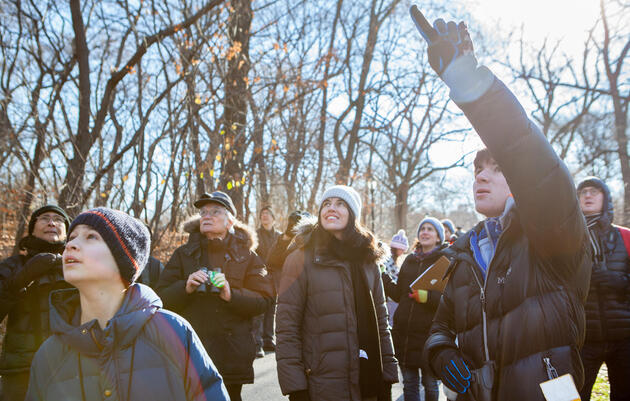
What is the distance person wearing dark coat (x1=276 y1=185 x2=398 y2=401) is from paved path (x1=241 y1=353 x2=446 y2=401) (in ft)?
8.34

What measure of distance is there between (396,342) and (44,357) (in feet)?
11.6

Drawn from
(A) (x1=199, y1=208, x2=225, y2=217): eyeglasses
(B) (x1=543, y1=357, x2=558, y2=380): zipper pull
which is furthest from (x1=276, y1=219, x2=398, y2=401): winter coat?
Result: (B) (x1=543, y1=357, x2=558, y2=380): zipper pull

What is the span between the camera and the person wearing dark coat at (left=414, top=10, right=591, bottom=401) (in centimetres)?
155

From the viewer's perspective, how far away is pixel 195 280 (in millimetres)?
3469

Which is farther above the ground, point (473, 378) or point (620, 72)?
point (620, 72)

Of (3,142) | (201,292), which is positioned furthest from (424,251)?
(3,142)

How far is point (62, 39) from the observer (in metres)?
11.7

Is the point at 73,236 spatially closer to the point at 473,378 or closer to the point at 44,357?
the point at 44,357

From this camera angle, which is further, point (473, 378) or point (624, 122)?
point (624, 122)

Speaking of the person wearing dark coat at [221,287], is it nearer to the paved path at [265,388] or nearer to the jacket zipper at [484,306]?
the paved path at [265,388]

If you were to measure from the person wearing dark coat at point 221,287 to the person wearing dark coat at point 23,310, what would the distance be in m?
0.84

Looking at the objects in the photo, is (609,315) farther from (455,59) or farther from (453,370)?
(455,59)

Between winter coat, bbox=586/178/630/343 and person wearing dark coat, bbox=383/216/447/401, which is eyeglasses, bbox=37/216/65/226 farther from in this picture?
winter coat, bbox=586/178/630/343

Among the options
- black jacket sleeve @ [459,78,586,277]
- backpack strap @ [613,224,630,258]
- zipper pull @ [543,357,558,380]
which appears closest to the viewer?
black jacket sleeve @ [459,78,586,277]
